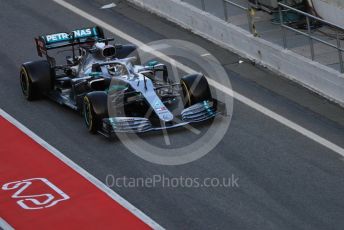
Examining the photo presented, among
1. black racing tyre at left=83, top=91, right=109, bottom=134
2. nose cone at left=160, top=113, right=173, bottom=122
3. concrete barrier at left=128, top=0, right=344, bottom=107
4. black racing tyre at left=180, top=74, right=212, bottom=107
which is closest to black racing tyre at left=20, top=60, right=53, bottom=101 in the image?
black racing tyre at left=83, top=91, right=109, bottom=134

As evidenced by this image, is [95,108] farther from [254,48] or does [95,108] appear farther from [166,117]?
[254,48]

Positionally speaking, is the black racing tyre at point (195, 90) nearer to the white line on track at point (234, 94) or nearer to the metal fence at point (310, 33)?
the white line on track at point (234, 94)

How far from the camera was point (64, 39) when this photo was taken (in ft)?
62.5

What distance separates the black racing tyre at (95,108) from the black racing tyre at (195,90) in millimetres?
1563

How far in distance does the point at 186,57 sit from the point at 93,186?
6.46 m

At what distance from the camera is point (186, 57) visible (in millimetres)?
21062

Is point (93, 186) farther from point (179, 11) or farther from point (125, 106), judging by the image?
point (179, 11)

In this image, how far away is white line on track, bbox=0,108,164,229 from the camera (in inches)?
556

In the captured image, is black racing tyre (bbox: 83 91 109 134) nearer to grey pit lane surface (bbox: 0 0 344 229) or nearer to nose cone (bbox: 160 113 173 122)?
grey pit lane surface (bbox: 0 0 344 229)

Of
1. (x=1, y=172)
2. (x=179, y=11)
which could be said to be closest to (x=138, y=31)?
(x=179, y=11)

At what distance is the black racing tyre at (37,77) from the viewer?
18312mm

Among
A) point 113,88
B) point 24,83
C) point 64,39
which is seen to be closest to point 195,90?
point 113,88

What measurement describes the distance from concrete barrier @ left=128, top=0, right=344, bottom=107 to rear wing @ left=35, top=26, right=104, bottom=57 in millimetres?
3526

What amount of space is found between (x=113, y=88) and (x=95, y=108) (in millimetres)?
847
